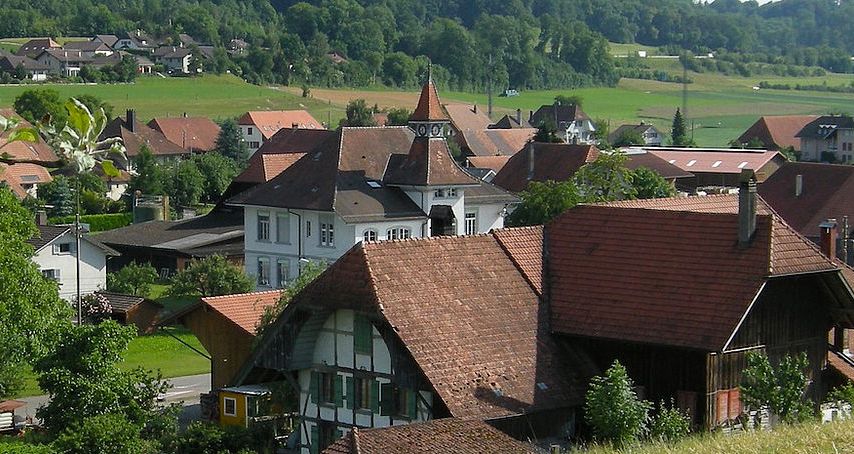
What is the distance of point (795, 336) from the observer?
23.9m

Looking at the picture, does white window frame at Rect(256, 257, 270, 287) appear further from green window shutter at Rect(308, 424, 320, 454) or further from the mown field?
the mown field

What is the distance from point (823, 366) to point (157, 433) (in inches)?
425

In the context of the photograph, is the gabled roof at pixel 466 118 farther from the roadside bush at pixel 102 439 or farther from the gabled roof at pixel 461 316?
the roadside bush at pixel 102 439

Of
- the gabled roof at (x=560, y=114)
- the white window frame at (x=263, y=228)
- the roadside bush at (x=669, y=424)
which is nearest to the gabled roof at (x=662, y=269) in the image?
the roadside bush at (x=669, y=424)

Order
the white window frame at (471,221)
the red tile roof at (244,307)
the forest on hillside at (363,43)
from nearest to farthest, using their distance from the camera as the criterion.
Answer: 1. the red tile roof at (244,307)
2. the white window frame at (471,221)
3. the forest on hillside at (363,43)

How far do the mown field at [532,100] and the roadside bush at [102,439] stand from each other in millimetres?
85662

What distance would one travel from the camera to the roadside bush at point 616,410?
20.9m

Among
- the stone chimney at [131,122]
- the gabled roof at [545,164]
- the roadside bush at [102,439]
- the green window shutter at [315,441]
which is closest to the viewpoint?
the roadside bush at [102,439]

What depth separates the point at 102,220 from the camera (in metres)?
67.2

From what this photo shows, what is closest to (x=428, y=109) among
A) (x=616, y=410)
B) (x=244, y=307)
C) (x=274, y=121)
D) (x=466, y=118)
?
(x=244, y=307)

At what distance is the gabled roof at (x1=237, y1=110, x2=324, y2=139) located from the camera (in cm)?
10444

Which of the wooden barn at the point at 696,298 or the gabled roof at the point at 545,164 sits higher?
the gabled roof at the point at 545,164

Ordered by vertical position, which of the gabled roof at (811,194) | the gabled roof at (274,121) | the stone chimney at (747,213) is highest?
the gabled roof at (274,121)

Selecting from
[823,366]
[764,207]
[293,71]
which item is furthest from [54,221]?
[293,71]
